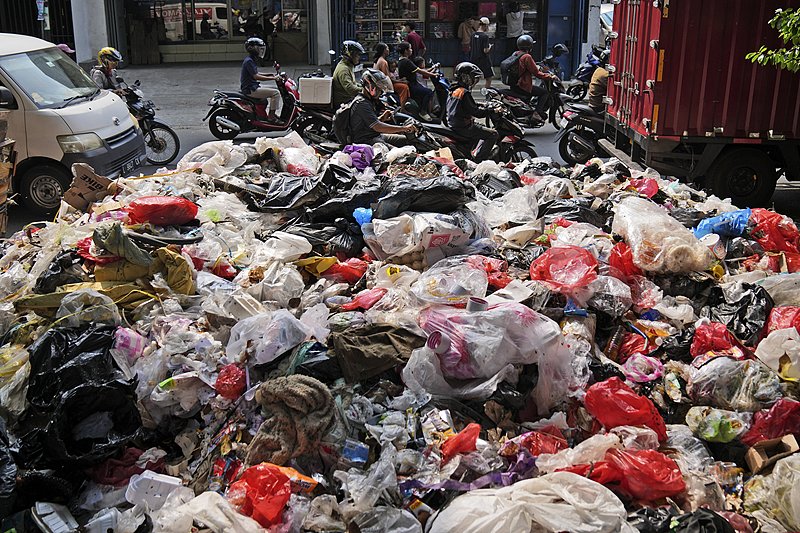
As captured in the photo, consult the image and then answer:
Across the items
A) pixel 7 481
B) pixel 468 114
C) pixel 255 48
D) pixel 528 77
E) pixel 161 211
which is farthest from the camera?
pixel 528 77

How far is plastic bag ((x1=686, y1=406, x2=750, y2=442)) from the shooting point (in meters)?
4.20

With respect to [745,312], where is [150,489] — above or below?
below

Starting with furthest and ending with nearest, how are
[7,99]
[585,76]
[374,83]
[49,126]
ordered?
[585,76] → [374,83] → [49,126] → [7,99]

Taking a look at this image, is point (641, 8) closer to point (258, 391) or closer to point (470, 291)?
point (470, 291)

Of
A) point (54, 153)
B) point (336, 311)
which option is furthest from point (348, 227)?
point (54, 153)

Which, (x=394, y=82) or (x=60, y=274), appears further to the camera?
(x=394, y=82)

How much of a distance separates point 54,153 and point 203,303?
486 centimetres

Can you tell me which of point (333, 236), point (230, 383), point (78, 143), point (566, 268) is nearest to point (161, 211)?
point (333, 236)

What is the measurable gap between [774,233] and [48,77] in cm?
772

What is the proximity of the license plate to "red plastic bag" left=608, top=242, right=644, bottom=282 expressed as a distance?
19.9 feet

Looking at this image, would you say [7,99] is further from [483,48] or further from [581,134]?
[483,48]

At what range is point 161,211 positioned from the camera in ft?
19.6

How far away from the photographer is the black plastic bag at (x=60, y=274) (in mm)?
5211

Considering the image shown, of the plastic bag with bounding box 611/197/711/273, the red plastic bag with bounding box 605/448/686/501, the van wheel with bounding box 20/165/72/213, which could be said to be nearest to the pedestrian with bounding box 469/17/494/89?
the van wheel with bounding box 20/165/72/213
